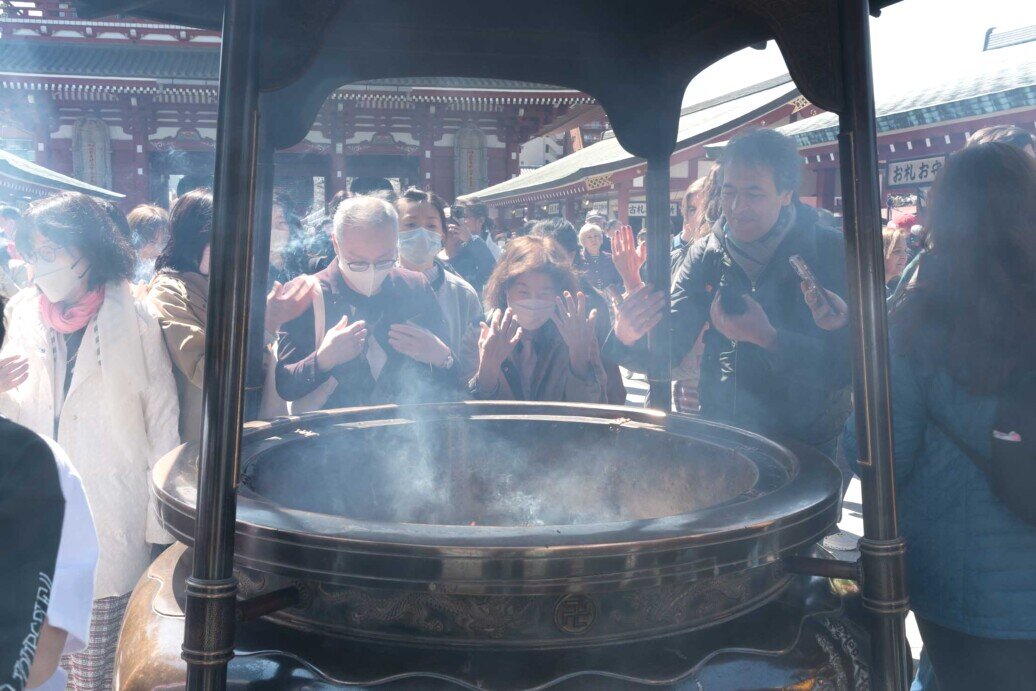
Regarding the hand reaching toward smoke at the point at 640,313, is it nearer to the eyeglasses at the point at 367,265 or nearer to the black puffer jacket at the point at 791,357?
the black puffer jacket at the point at 791,357

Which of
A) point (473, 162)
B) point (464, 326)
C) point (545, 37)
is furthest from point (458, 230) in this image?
point (473, 162)

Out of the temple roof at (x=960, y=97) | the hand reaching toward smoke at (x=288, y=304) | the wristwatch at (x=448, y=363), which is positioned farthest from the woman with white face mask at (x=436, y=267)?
the temple roof at (x=960, y=97)

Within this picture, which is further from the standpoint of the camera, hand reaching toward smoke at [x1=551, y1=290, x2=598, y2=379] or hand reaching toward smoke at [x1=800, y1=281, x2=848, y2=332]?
hand reaching toward smoke at [x1=551, y1=290, x2=598, y2=379]

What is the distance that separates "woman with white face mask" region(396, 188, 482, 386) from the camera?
3462mm

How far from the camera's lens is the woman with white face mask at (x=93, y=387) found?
96.0 inches

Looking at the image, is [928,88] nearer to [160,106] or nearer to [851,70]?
[851,70]

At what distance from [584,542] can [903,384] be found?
831 millimetres

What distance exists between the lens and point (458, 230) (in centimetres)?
604

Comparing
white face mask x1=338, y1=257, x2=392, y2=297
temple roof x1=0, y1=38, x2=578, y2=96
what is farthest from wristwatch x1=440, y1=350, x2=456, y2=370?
temple roof x1=0, y1=38, x2=578, y2=96

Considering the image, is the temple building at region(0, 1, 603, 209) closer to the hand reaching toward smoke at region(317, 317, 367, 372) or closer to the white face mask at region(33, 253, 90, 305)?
the hand reaching toward smoke at region(317, 317, 367, 372)

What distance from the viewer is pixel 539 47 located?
2.35m

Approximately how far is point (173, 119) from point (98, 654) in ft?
51.7

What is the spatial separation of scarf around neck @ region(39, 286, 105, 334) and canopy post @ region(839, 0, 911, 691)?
2111 millimetres

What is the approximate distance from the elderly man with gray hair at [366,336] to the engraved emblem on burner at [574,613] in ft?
5.23
